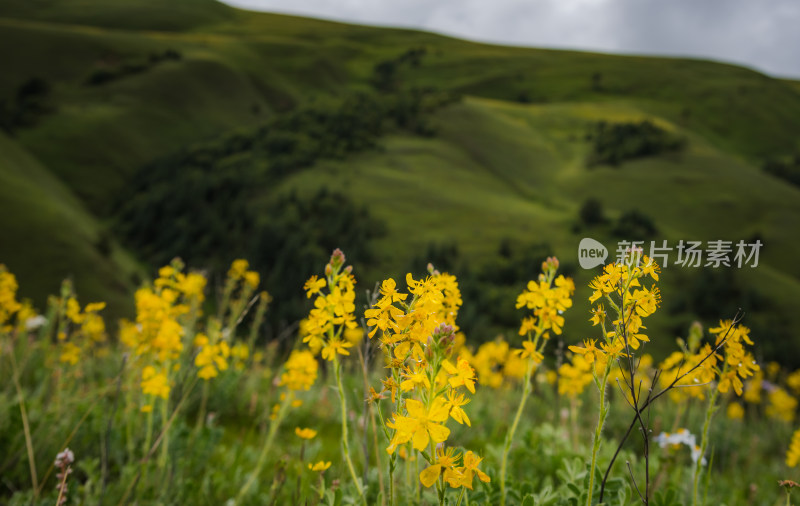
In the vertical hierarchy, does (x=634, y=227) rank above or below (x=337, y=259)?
above

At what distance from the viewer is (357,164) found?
→ 4350 centimetres

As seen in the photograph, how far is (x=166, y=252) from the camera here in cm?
3434

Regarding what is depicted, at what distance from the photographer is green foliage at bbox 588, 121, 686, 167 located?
48.8m

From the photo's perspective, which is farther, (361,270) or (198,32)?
(198,32)

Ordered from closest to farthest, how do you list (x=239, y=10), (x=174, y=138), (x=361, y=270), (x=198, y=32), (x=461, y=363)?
(x=461, y=363) < (x=361, y=270) < (x=174, y=138) < (x=198, y=32) < (x=239, y=10)

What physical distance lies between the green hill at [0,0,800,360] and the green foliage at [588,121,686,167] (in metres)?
1.32

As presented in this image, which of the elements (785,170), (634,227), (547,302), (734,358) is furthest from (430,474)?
(785,170)

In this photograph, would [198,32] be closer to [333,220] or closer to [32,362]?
[333,220]

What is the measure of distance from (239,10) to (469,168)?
10709 centimetres

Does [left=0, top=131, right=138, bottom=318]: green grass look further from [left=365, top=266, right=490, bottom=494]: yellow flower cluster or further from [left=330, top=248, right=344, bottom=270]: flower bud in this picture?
[left=365, top=266, right=490, bottom=494]: yellow flower cluster

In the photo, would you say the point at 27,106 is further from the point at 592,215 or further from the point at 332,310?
the point at 332,310

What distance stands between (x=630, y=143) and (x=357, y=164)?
1185 inches

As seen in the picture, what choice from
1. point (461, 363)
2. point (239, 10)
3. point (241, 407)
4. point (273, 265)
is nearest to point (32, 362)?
point (241, 407)

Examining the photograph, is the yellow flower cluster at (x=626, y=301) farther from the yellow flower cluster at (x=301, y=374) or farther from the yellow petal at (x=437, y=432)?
the yellow flower cluster at (x=301, y=374)
